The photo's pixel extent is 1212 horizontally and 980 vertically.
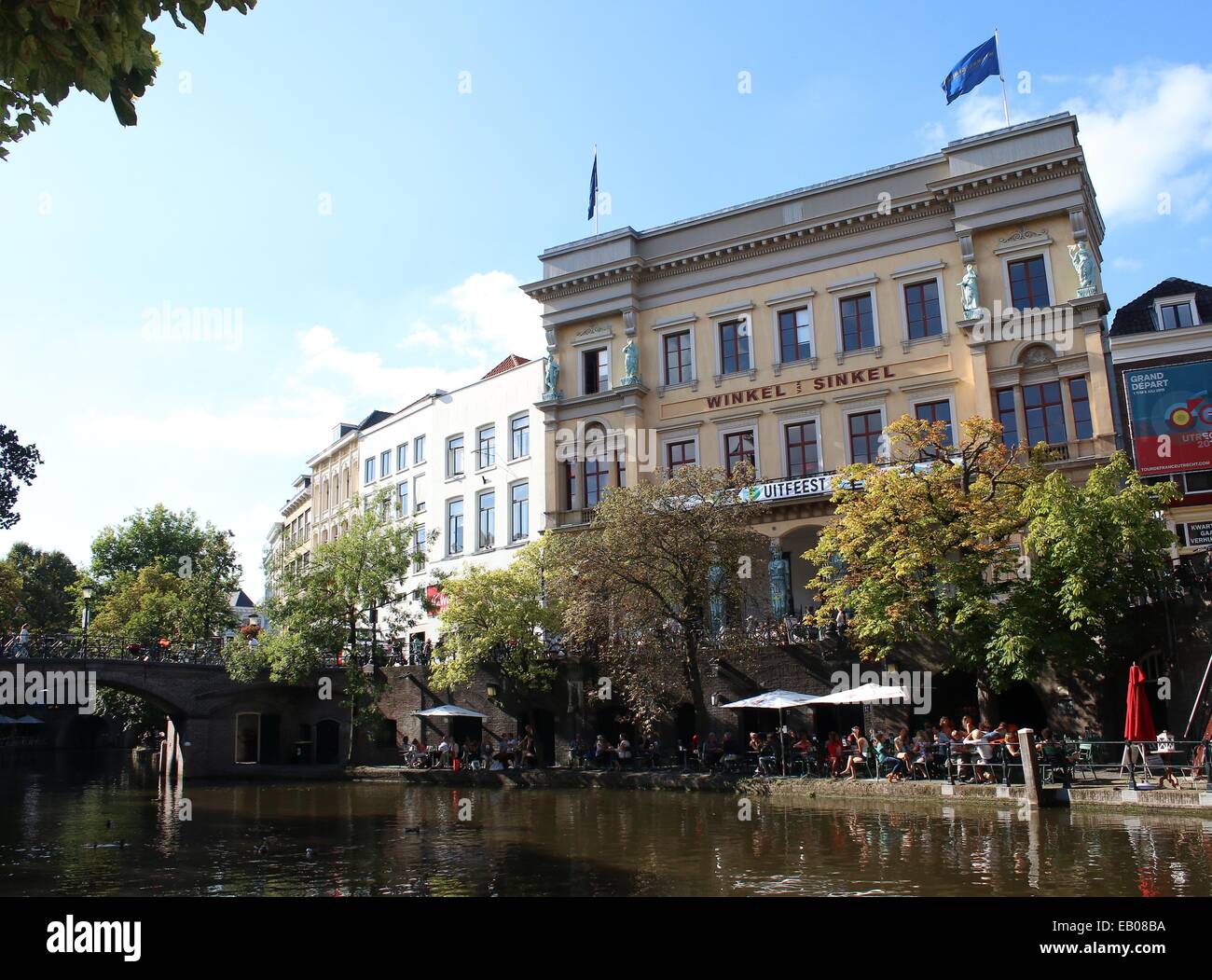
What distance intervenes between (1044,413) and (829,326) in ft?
29.4

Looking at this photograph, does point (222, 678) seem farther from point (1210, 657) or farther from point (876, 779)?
point (1210, 657)

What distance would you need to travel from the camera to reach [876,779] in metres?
26.5

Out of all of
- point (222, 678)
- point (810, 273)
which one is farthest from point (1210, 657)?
point (222, 678)

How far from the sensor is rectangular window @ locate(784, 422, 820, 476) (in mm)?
40688

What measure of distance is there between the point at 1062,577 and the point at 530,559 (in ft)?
64.9

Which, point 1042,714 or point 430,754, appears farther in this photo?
point 430,754

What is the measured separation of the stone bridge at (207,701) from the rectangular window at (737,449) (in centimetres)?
2030

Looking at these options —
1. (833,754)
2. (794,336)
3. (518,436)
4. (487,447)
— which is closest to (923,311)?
(794,336)

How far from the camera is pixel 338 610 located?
43.8 meters

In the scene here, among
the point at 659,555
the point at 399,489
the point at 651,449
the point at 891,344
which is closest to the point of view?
the point at 659,555

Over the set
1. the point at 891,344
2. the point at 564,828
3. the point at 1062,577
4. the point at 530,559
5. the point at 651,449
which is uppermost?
the point at 891,344

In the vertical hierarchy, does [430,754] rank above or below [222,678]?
below

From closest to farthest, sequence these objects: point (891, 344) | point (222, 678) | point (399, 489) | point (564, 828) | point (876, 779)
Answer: point (564, 828), point (876, 779), point (891, 344), point (222, 678), point (399, 489)

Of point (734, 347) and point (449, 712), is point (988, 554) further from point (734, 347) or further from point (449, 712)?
point (449, 712)
